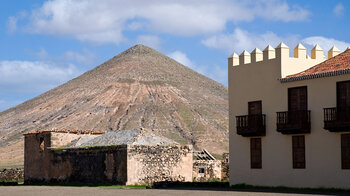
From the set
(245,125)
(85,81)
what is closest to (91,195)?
(245,125)

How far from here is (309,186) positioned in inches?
1255

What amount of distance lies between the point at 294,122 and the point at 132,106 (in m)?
82.5

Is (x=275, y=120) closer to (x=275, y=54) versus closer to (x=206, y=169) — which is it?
(x=275, y=54)

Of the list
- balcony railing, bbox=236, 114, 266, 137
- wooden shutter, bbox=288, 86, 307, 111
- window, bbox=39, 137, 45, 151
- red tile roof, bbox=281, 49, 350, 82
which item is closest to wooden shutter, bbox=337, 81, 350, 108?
red tile roof, bbox=281, 49, 350, 82

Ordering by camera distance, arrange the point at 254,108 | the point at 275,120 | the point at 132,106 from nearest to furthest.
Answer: the point at 275,120 → the point at 254,108 → the point at 132,106

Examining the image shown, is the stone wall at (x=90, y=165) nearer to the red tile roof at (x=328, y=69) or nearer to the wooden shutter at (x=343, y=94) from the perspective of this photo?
the red tile roof at (x=328, y=69)

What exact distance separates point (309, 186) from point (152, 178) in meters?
13.0

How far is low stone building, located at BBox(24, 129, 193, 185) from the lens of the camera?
4162 cm

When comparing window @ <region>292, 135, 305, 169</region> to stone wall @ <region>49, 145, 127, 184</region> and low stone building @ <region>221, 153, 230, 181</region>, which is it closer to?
stone wall @ <region>49, 145, 127, 184</region>

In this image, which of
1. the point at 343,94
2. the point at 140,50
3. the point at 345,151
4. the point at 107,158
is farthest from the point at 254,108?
the point at 140,50

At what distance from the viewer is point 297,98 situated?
1297 inches

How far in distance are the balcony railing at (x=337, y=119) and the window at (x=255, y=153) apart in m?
5.07

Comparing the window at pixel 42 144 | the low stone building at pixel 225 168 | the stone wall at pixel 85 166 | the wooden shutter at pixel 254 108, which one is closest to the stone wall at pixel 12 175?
the stone wall at pixel 85 166

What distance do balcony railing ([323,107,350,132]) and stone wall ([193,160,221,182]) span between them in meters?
19.3
